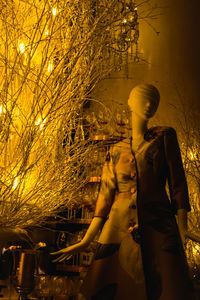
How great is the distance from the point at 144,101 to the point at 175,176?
0.90ft

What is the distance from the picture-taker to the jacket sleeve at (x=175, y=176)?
1138mm

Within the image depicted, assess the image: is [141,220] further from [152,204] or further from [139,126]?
[139,126]

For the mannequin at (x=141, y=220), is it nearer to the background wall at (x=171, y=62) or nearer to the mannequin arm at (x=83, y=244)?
the mannequin arm at (x=83, y=244)

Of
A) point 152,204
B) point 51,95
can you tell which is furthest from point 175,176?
point 51,95

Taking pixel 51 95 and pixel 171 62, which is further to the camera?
pixel 171 62

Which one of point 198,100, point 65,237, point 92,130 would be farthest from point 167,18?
point 65,237

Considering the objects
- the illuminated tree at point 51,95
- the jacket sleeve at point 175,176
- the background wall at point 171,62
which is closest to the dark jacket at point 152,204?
the jacket sleeve at point 175,176

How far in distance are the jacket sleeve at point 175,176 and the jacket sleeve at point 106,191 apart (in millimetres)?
188

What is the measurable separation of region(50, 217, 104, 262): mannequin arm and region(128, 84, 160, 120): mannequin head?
384mm

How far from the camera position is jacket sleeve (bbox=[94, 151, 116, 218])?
1221 mm

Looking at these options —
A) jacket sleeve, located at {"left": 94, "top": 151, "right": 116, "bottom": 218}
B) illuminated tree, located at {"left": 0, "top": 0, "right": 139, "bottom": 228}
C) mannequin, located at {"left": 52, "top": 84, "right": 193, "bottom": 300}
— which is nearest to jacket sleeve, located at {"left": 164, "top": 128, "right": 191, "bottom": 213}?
mannequin, located at {"left": 52, "top": 84, "right": 193, "bottom": 300}

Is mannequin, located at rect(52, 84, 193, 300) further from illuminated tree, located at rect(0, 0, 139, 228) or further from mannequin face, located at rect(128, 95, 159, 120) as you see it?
illuminated tree, located at rect(0, 0, 139, 228)

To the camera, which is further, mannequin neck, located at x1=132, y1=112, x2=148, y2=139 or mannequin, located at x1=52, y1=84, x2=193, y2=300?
mannequin neck, located at x1=132, y1=112, x2=148, y2=139

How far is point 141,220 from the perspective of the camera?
3.61 feet
